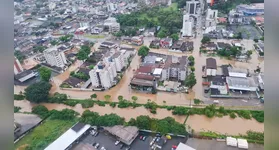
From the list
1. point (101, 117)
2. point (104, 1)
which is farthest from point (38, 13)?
point (101, 117)

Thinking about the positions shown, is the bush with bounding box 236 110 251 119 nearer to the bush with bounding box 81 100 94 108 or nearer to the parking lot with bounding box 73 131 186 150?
the parking lot with bounding box 73 131 186 150

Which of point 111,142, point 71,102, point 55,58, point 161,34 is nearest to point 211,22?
point 161,34

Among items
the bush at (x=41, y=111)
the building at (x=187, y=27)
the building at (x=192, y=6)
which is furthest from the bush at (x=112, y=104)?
the building at (x=192, y=6)

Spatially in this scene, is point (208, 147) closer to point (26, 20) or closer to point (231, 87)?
point (231, 87)

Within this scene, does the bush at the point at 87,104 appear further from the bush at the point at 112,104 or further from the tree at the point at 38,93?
the tree at the point at 38,93

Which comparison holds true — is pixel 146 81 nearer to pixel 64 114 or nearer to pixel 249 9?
pixel 64 114
